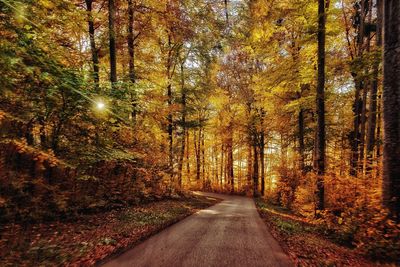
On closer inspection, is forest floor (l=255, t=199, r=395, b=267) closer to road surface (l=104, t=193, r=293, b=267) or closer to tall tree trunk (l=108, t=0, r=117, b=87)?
road surface (l=104, t=193, r=293, b=267)

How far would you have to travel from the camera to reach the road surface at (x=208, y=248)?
17.5ft

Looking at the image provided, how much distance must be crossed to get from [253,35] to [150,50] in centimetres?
1076

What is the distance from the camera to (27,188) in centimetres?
736

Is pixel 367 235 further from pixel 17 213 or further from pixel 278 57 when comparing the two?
pixel 278 57

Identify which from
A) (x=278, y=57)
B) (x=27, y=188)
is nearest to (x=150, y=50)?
(x=278, y=57)

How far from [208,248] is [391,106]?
20.6ft

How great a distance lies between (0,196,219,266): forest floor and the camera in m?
5.02

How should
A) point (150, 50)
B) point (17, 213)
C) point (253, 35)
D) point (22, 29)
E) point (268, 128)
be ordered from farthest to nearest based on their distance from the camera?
1. point (268, 128)
2. point (150, 50)
3. point (253, 35)
4. point (17, 213)
5. point (22, 29)

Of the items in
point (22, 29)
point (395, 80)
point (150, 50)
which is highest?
point (150, 50)

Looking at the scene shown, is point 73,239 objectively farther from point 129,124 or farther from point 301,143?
point 301,143

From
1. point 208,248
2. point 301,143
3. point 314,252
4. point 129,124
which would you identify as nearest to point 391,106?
point 314,252

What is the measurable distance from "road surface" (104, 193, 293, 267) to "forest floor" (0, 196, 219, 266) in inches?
16.9

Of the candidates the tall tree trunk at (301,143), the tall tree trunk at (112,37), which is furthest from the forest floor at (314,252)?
the tall tree trunk at (112,37)

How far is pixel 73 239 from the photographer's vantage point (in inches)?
249
